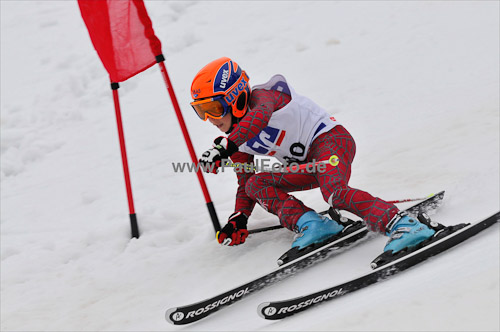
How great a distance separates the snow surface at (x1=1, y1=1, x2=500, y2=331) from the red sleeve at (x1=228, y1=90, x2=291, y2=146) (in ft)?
3.15

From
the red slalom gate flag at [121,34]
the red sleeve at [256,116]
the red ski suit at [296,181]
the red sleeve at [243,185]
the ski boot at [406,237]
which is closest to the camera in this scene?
the ski boot at [406,237]

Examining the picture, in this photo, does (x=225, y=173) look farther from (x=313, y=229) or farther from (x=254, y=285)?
(x=254, y=285)

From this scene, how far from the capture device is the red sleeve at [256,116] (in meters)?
3.94

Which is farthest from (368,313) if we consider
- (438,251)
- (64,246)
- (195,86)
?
(64,246)

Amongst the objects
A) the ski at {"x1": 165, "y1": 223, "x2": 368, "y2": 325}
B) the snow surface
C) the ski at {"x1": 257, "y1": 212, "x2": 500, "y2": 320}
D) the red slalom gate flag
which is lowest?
the snow surface

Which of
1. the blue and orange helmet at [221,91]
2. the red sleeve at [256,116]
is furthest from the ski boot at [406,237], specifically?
the blue and orange helmet at [221,91]

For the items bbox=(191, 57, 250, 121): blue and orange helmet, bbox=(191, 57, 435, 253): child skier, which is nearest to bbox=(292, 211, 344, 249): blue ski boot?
bbox=(191, 57, 435, 253): child skier

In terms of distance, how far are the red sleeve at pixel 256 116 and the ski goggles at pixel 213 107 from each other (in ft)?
0.61

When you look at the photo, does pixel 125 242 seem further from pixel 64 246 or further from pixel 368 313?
pixel 368 313

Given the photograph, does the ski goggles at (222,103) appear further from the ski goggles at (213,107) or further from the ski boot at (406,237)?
the ski boot at (406,237)

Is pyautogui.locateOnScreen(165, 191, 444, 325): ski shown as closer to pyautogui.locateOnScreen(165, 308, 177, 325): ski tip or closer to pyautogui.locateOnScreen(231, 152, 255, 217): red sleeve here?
pyautogui.locateOnScreen(165, 308, 177, 325): ski tip

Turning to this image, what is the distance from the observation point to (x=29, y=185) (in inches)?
280

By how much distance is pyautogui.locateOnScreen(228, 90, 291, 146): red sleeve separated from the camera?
155 inches

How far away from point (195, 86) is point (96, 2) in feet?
4.32
